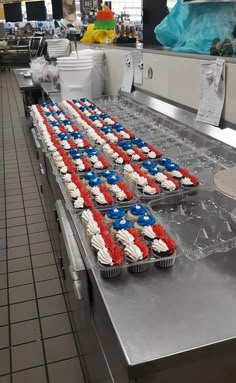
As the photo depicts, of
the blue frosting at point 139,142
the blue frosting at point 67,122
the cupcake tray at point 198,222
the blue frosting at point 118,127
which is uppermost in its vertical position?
the blue frosting at point 118,127

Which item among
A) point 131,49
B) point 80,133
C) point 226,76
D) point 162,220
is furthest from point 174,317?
point 131,49

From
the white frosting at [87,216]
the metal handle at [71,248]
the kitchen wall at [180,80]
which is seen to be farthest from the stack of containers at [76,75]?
the white frosting at [87,216]

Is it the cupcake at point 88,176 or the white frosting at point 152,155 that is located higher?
the white frosting at point 152,155

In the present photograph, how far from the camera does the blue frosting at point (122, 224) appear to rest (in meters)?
1.00

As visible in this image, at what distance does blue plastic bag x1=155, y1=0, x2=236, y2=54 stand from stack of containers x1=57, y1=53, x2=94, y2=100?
1.07 meters

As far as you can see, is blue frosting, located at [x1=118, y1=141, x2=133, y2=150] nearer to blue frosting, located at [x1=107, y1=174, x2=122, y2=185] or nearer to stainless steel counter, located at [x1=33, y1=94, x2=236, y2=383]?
blue frosting, located at [x1=107, y1=174, x2=122, y2=185]

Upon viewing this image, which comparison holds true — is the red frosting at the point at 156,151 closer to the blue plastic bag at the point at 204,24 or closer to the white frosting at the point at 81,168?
the white frosting at the point at 81,168

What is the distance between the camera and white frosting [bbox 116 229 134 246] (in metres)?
0.93

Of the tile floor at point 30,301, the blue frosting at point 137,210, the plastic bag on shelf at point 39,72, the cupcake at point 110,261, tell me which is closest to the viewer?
the cupcake at point 110,261

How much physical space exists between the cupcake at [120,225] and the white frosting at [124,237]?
0.9 inches

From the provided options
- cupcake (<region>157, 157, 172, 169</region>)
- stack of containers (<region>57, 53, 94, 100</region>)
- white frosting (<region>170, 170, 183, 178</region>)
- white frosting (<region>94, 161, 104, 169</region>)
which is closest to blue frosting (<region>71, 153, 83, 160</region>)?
white frosting (<region>94, 161, 104, 169</region>)

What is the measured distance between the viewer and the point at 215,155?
5.11 ft

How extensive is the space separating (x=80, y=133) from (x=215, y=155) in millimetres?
799

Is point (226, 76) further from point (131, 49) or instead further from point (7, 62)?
point (7, 62)
